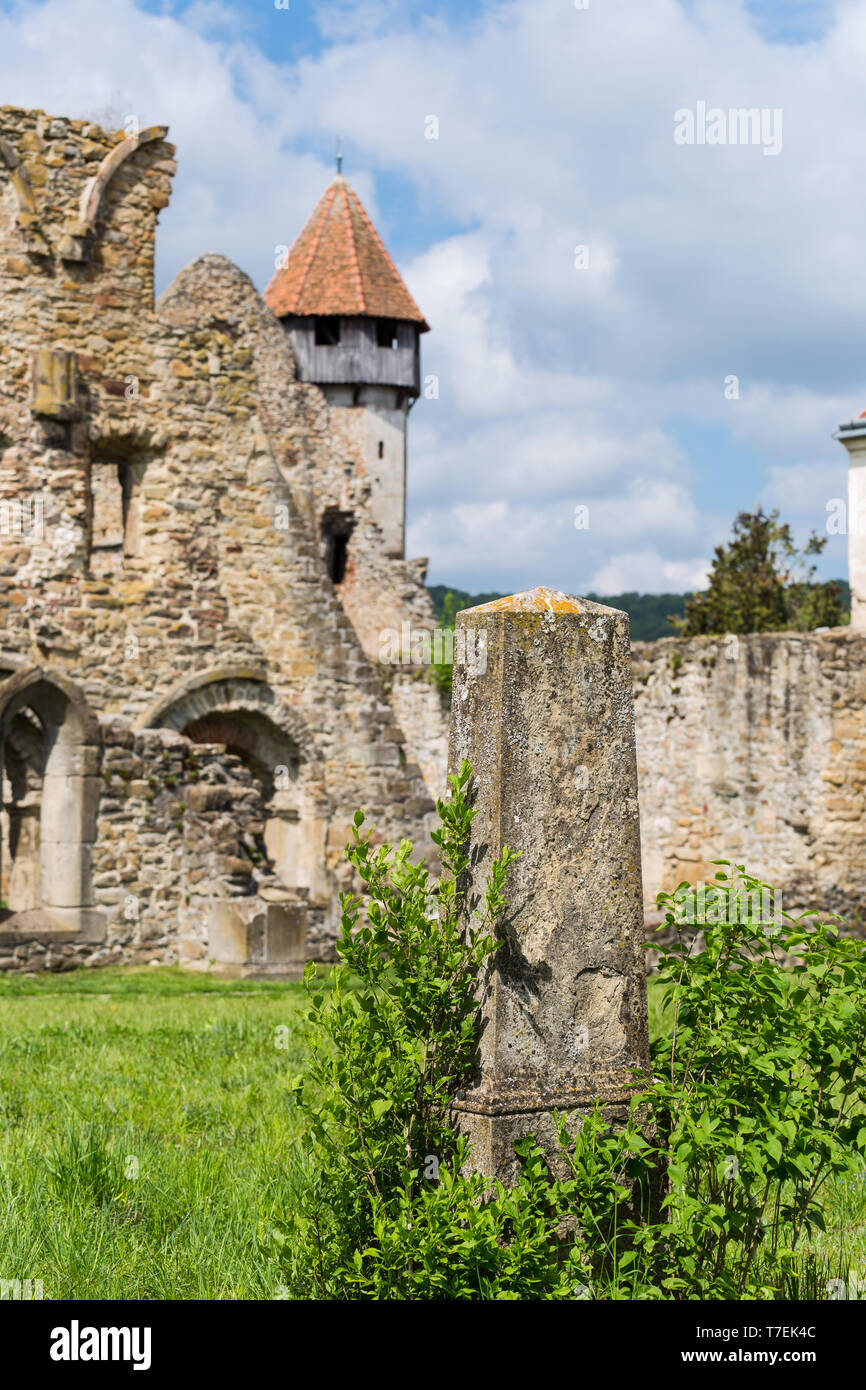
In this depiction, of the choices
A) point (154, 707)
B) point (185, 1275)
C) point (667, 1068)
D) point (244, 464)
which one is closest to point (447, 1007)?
point (667, 1068)

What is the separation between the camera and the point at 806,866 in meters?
16.7

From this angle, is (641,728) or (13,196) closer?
(13,196)

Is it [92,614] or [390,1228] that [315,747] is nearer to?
[92,614]

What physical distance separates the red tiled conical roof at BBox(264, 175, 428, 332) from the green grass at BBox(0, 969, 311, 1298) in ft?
86.3

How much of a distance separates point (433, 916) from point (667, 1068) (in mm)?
797

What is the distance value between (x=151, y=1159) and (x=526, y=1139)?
1.91 metres

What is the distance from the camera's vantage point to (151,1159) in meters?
5.13

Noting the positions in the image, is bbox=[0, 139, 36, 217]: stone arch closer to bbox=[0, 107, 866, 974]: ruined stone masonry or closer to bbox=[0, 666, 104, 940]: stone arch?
bbox=[0, 107, 866, 974]: ruined stone masonry

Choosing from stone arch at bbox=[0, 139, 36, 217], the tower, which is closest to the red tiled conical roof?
the tower

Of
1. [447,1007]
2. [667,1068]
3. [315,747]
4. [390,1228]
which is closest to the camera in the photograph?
[390,1228]

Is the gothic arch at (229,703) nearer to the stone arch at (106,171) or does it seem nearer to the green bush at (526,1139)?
the stone arch at (106,171)

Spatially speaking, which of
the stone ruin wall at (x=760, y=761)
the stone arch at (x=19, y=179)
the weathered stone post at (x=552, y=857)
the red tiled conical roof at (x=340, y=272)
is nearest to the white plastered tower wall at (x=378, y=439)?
the red tiled conical roof at (x=340, y=272)

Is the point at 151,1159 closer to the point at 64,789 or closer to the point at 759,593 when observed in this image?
the point at 64,789

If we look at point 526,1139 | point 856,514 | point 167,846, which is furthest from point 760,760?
point 526,1139
